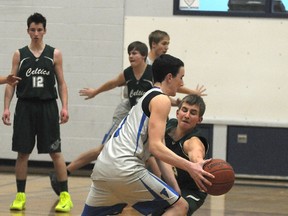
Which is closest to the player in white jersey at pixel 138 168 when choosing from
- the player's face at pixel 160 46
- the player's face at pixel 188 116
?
the player's face at pixel 188 116

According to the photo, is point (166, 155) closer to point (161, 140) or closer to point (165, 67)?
point (161, 140)

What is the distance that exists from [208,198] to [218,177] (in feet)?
15.2

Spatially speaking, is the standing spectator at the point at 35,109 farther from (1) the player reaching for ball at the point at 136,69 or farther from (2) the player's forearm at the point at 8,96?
(1) the player reaching for ball at the point at 136,69

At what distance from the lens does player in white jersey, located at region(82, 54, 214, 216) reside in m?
5.67

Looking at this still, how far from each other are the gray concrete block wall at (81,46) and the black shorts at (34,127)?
11.2 feet

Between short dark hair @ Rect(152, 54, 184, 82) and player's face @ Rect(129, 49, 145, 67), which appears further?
player's face @ Rect(129, 49, 145, 67)

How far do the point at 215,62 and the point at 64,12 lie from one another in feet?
7.76

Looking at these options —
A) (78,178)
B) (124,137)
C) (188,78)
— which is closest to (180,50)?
(188,78)

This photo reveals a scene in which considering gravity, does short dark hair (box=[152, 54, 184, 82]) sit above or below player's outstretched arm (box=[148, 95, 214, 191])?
above

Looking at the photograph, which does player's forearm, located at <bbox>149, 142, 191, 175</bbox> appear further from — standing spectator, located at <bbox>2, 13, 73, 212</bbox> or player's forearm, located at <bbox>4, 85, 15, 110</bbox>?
player's forearm, located at <bbox>4, 85, 15, 110</bbox>

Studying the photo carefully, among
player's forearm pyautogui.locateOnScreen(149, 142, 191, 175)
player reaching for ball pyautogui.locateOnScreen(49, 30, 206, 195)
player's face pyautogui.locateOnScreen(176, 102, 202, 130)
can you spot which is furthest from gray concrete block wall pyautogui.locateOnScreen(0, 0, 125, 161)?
player's forearm pyautogui.locateOnScreen(149, 142, 191, 175)

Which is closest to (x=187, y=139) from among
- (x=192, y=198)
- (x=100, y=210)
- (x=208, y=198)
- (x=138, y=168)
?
(x=192, y=198)

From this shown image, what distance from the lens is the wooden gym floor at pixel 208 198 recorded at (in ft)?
28.9

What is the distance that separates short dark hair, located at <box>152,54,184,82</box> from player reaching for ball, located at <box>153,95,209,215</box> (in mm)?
543
